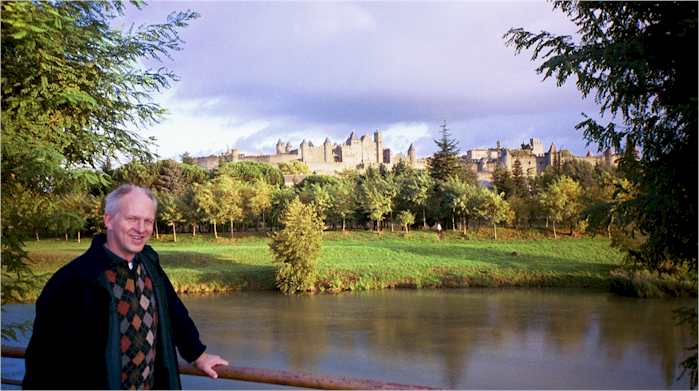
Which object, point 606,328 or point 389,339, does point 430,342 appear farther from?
point 606,328

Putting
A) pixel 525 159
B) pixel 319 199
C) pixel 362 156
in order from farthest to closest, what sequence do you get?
pixel 362 156 < pixel 525 159 < pixel 319 199

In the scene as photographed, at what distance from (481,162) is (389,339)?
5426cm

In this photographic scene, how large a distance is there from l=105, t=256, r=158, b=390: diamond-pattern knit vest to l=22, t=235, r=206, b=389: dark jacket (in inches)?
1.6

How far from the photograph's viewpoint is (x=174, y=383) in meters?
2.03

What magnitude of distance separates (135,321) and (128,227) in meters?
0.31

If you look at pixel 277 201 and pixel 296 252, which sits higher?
pixel 277 201

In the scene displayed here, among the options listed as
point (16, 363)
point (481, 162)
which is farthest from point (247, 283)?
point (481, 162)

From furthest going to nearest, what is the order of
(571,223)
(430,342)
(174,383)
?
(571,223)
(430,342)
(174,383)

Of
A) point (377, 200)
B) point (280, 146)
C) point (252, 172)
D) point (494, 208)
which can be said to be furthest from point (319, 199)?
point (280, 146)

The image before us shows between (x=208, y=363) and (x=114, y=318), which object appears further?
(x=208, y=363)

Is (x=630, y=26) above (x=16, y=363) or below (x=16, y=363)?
above

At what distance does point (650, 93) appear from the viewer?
3.94m

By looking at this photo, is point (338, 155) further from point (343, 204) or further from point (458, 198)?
point (458, 198)

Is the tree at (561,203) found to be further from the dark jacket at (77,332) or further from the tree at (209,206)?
the dark jacket at (77,332)
